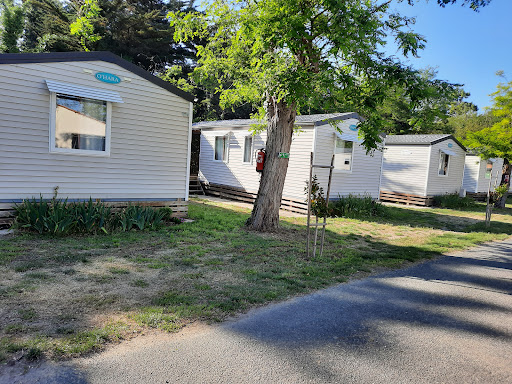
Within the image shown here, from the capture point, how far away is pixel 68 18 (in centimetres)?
2081

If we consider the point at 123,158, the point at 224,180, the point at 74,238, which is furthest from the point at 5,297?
the point at 224,180

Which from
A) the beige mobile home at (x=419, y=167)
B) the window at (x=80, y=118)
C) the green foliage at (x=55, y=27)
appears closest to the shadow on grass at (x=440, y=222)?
the beige mobile home at (x=419, y=167)

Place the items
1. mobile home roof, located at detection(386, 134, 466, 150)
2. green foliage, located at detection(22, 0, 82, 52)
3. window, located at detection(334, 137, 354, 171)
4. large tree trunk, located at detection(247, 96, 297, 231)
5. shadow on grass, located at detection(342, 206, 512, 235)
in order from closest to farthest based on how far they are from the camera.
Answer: large tree trunk, located at detection(247, 96, 297, 231) → shadow on grass, located at detection(342, 206, 512, 235) → window, located at detection(334, 137, 354, 171) → mobile home roof, located at detection(386, 134, 466, 150) → green foliage, located at detection(22, 0, 82, 52)

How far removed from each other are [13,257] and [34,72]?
346 cm

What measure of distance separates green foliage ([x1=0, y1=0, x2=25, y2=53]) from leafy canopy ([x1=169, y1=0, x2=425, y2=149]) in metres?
15.8

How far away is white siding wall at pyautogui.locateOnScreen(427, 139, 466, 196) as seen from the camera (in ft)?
54.1

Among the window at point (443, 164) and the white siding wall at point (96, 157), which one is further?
the window at point (443, 164)

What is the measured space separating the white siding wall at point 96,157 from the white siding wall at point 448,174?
12.2 m

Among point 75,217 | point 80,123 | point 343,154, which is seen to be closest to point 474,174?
point 343,154

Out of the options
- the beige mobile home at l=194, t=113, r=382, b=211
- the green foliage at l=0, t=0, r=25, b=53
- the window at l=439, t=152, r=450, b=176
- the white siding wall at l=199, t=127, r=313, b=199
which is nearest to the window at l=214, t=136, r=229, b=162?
the beige mobile home at l=194, t=113, r=382, b=211

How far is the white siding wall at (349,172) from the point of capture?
11.9 metres

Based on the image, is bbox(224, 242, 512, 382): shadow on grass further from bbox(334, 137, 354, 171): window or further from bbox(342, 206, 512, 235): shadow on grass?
bbox(334, 137, 354, 171): window

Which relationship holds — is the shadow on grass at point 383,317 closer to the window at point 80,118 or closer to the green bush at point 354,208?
the window at point 80,118

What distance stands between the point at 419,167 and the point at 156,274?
1464 centimetres
